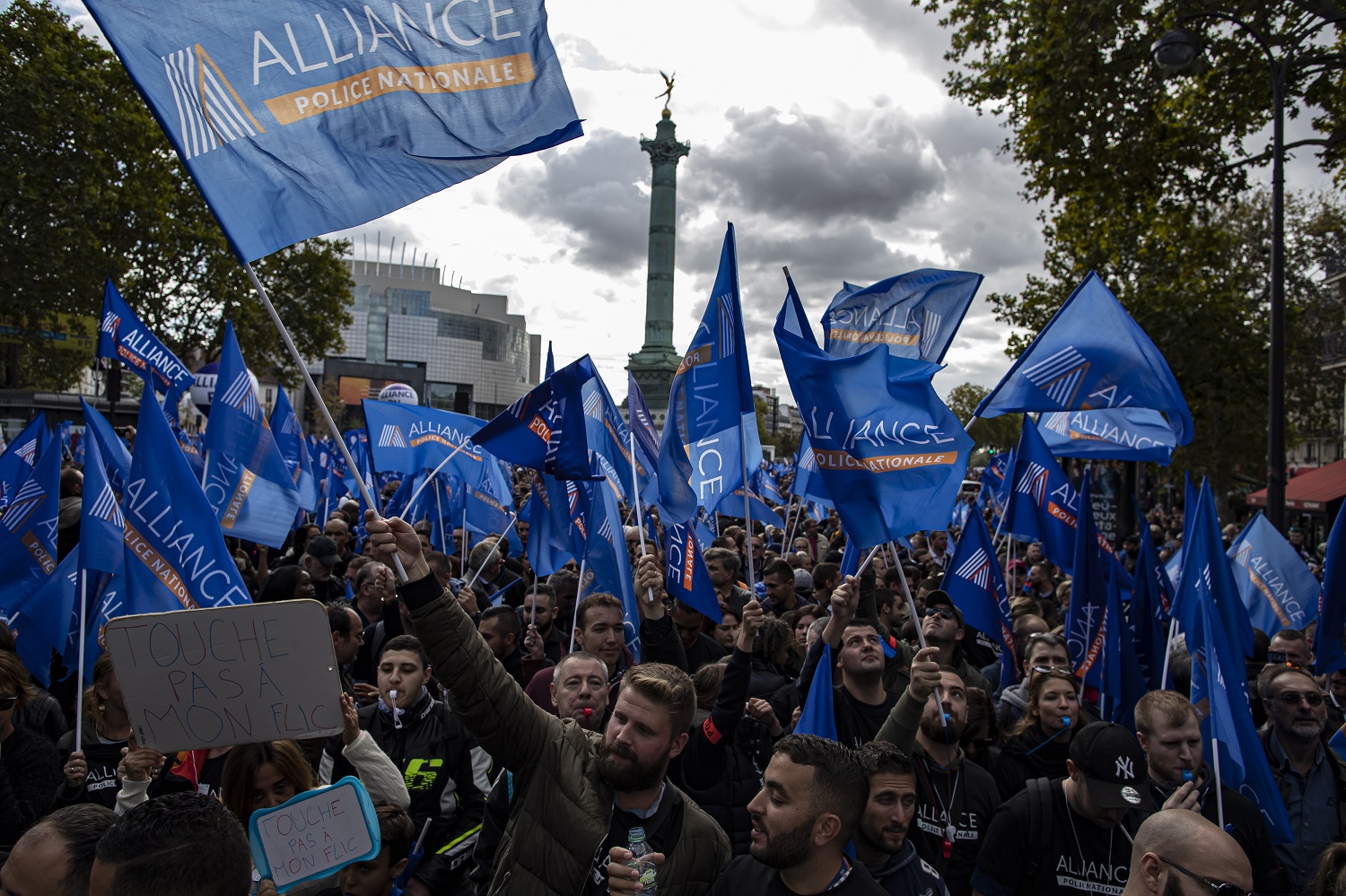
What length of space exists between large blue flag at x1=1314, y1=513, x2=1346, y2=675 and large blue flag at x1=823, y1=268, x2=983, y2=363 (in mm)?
2409

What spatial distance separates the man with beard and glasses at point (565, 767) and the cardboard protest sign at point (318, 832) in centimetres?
37

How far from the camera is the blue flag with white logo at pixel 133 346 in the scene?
10.6 metres

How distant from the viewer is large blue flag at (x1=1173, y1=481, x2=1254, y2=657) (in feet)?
16.4

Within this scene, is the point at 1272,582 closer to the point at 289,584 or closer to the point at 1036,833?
the point at 1036,833

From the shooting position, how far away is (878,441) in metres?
4.85

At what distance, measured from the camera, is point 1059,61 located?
12.2 meters

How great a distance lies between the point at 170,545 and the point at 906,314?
4.39m

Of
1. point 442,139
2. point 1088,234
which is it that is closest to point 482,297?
point 1088,234

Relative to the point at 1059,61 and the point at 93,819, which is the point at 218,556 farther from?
the point at 1059,61

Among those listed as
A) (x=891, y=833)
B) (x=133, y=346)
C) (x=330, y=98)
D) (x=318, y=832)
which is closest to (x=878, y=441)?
(x=891, y=833)

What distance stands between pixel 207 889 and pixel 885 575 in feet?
26.0

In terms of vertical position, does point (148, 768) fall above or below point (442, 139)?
below

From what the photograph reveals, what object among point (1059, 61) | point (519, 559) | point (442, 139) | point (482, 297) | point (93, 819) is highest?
point (482, 297)

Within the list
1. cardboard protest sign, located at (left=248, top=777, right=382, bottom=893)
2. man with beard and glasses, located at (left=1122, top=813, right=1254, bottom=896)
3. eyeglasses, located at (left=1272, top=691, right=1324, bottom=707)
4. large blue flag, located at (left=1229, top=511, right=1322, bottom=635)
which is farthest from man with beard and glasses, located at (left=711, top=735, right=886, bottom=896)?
large blue flag, located at (left=1229, top=511, right=1322, bottom=635)
